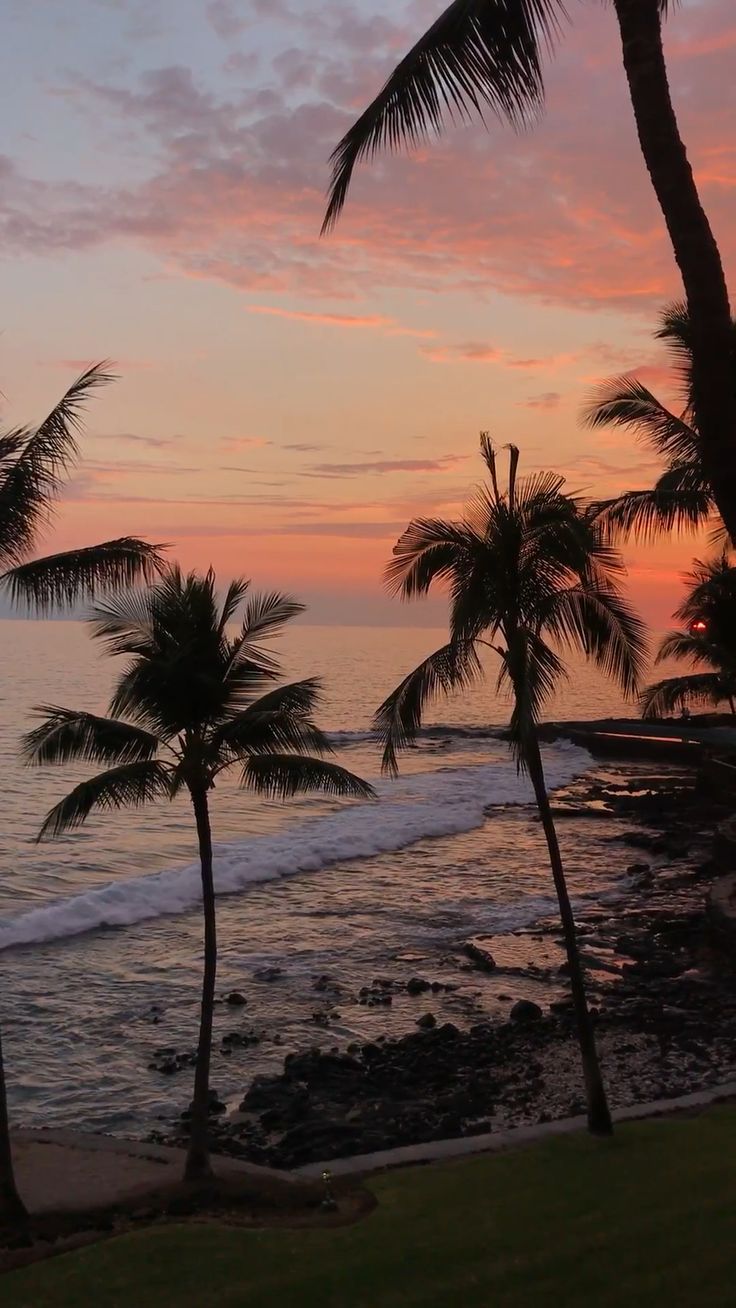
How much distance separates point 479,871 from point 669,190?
3249 centimetres

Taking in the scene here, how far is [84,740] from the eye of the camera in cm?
1184

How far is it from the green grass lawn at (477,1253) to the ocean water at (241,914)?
284 inches

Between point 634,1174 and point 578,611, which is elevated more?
point 578,611

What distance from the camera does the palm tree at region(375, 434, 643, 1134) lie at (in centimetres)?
1173

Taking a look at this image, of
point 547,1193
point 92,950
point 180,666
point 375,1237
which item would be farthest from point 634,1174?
point 92,950

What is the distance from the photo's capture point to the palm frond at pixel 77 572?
36.4ft

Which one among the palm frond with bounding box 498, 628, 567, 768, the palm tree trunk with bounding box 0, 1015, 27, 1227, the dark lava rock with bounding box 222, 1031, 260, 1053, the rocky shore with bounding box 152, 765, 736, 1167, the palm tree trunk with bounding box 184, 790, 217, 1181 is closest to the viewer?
the palm tree trunk with bounding box 0, 1015, 27, 1227

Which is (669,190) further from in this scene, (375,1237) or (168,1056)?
(168,1056)

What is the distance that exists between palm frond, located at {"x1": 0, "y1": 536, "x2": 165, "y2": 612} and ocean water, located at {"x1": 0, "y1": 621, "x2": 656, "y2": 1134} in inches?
352

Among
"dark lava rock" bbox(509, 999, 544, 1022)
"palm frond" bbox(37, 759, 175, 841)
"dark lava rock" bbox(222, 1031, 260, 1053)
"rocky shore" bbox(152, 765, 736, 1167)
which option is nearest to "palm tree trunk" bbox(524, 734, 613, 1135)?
"rocky shore" bbox(152, 765, 736, 1167)

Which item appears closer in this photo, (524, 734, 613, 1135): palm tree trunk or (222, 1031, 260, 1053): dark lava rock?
(524, 734, 613, 1135): palm tree trunk

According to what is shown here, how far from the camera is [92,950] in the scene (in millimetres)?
26609

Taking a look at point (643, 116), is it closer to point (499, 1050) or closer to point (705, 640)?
point (499, 1050)

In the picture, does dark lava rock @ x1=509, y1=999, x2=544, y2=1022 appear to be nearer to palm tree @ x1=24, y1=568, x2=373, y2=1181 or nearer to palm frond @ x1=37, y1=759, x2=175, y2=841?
palm tree @ x1=24, y1=568, x2=373, y2=1181
